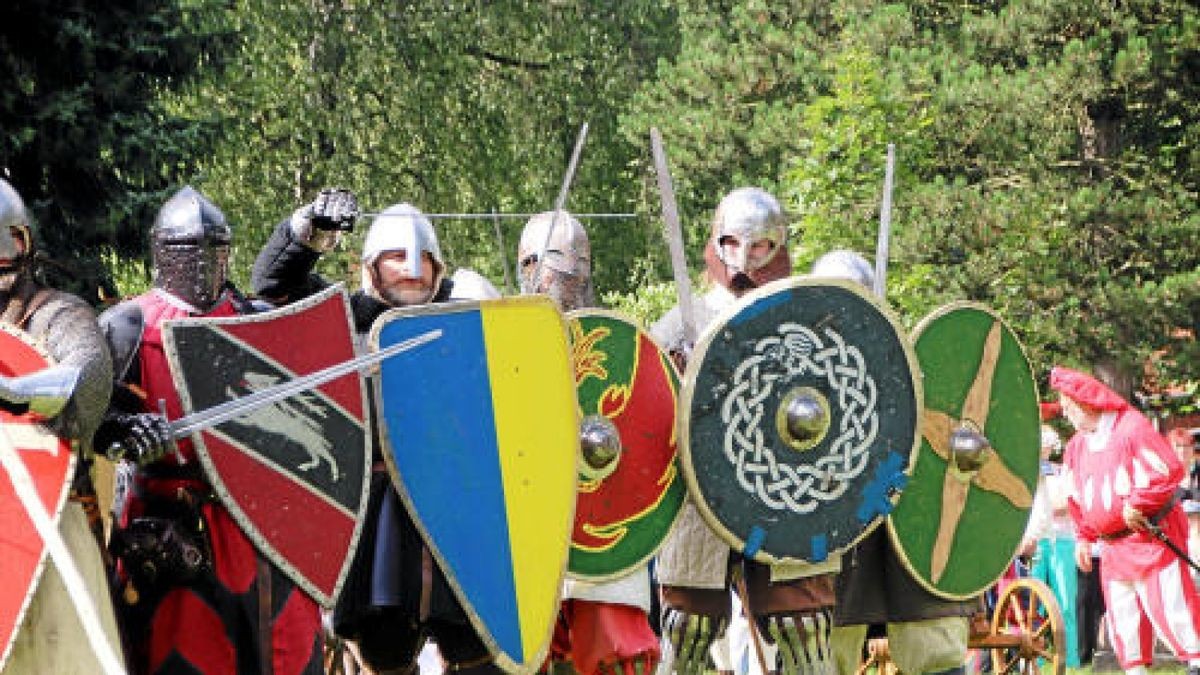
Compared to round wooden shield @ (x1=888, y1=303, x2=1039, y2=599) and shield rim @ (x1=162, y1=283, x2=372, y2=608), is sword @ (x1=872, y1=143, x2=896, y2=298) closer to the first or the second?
round wooden shield @ (x1=888, y1=303, x2=1039, y2=599)

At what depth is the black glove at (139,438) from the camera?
5289 mm

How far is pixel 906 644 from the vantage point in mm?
7375

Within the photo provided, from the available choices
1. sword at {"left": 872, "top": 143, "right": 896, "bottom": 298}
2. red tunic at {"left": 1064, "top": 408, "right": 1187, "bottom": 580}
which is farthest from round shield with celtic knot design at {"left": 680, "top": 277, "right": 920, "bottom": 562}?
red tunic at {"left": 1064, "top": 408, "right": 1187, "bottom": 580}

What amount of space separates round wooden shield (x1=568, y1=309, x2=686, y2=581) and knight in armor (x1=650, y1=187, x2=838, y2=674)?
11.3 inches

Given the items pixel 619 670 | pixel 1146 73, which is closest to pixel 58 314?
pixel 619 670

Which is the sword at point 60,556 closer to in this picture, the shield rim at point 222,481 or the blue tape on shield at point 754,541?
the shield rim at point 222,481

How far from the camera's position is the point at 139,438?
17.4ft

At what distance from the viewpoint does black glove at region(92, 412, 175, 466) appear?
17.4 feet

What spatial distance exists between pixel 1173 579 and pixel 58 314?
6.27 metres

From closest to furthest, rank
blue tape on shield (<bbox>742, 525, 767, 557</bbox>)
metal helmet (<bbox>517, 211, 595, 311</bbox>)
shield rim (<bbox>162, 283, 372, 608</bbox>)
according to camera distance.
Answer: shield rim (<bbox>162, 283, 372, 608</bbox>) < blue tape on shield (<bbox>742, 525, 767, 557</bbox>) < metal helmet (<bbox>517, 211, 595, 311</bbox>)

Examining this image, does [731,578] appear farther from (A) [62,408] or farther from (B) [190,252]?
(A) [62,408]

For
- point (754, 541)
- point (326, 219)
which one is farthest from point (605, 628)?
point (326, 219)

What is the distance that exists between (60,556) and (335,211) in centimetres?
141

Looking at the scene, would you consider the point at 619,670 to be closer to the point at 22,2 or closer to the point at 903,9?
A: the point at 22,2
